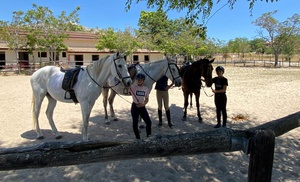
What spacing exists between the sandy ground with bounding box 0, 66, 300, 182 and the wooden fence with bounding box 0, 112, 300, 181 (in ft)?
0.45

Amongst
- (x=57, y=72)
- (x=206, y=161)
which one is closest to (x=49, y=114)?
(x=57, y=72)

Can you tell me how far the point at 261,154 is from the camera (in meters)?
1.59

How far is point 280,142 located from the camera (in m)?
5.03

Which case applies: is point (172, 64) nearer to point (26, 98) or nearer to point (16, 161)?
point (16, 161)

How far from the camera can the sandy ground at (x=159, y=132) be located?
139 inches

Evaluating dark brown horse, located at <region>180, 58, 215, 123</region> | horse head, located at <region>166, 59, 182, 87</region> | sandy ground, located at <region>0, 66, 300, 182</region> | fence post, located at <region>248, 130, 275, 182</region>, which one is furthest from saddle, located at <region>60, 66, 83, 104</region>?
fence post, located at <region>248, 130, 275, 182</region>

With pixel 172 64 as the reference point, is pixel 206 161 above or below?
below

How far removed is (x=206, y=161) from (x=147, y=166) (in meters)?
1.06

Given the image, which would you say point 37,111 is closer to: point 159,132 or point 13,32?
point 159,132

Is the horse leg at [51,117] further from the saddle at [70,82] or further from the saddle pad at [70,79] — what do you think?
the saddle pad at [70,79]

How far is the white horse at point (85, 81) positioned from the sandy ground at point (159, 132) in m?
0.93

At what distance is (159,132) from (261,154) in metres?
4.28

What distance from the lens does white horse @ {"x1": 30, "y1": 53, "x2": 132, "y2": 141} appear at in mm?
4418

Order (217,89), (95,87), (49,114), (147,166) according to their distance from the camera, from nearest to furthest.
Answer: (147,166) < (95,87) < (49,114) < (217,89)
